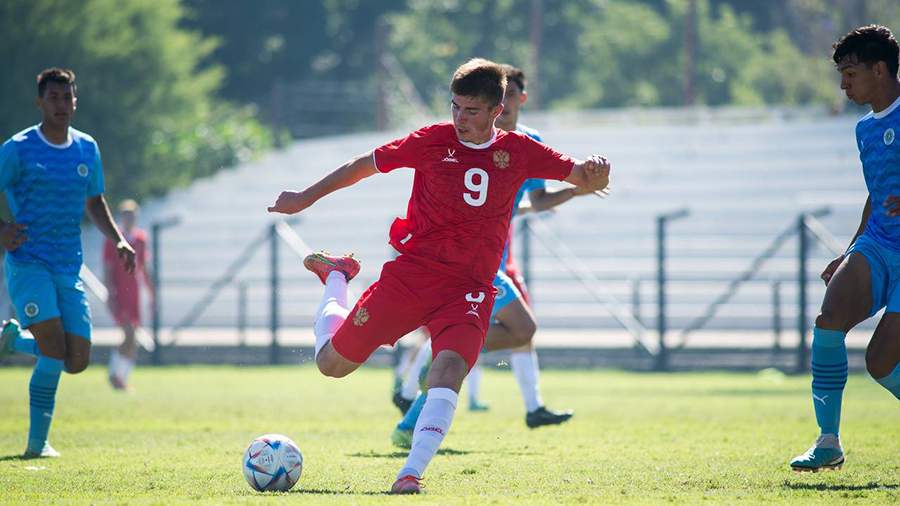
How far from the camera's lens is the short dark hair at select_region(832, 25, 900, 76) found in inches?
313

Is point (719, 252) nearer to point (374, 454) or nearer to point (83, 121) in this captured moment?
point (83, 121)

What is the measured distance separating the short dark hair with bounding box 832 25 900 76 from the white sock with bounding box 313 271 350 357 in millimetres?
3177

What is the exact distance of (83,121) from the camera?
34.6m

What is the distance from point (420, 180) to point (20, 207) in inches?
131

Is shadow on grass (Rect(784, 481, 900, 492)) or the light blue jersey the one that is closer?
shadow on grass (Rect(784, 481, 900, 492))

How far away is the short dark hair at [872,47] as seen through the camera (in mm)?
7957

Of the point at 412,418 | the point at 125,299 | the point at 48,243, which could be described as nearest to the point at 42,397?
the point at 48,243

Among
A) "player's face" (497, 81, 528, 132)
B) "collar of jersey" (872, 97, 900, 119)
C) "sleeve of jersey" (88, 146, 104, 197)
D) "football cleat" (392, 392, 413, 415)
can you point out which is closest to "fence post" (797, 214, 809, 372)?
"football cleat" (392, 392, 413, 415)

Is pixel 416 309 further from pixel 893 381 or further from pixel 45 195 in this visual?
pixel 45 195

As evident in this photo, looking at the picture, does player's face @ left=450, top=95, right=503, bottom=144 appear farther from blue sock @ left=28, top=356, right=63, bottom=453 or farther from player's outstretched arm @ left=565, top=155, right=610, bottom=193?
blue sock @ left=28, top=356, right=63, bottom=453

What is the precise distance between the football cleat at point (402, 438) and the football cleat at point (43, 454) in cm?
230

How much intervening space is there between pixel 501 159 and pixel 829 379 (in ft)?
7.89

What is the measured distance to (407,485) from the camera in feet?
23.0

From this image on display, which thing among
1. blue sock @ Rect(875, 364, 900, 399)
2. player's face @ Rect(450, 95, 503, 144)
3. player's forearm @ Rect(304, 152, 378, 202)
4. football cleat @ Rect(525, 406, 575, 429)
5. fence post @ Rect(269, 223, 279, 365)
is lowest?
fence post @ Rect(269, 223, 279, 365)
